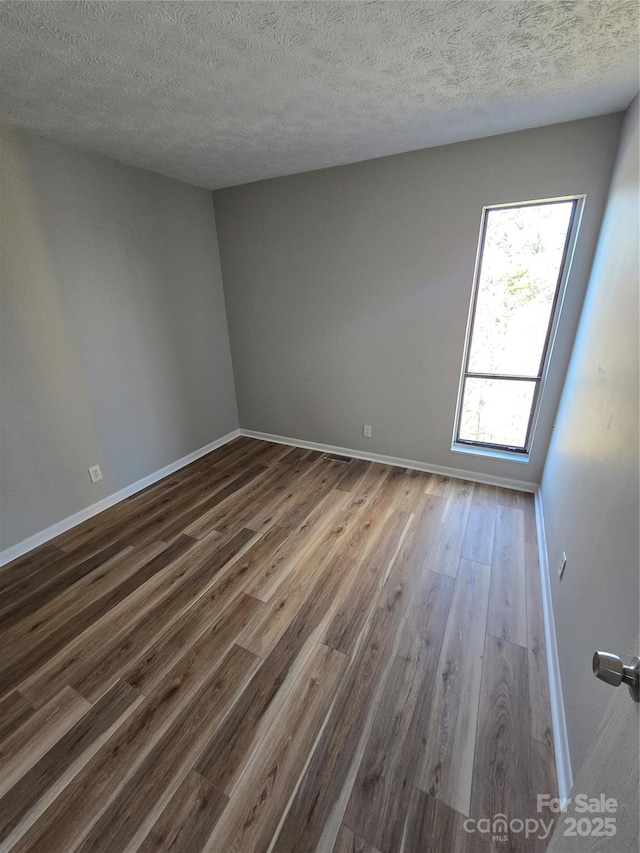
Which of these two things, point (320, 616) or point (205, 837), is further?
point (320, 616)

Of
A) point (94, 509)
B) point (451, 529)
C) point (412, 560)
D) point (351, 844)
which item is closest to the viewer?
point (351, 844)

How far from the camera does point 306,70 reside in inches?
58.1

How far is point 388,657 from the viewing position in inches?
61.4

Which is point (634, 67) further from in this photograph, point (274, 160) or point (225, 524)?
point (225, 524)

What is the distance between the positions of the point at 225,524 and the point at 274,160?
8.82ft

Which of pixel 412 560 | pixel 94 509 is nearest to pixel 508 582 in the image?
pixel 412 560

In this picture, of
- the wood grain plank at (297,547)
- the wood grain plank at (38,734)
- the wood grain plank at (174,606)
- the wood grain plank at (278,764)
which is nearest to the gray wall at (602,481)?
the wood grain plank at (278,764)

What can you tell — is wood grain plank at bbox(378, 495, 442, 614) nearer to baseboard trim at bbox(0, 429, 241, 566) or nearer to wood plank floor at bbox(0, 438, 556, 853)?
wood plank floor at bbox(0, 438, 556, 853)

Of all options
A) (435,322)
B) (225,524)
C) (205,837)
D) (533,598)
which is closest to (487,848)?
(205,837)

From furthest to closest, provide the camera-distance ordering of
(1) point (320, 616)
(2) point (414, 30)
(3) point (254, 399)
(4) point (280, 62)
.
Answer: (3) point (254, 399)
(1) point (320, 616)
(4) point (280, 62)
(2) point (414, 30)

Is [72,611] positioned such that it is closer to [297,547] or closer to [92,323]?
[297,547]

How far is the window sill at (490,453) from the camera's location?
2.75 metres

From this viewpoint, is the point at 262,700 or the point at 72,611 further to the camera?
the point at 72,611

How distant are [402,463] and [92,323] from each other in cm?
277
